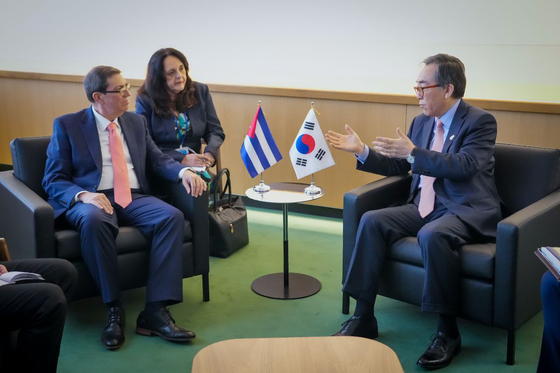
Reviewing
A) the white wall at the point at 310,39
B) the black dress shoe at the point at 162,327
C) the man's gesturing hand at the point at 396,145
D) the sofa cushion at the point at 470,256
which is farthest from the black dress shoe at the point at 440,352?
the white wall at the point at 310,39

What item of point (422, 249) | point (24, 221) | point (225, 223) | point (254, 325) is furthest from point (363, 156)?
point (24, 221)

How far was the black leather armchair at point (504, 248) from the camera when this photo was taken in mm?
3199

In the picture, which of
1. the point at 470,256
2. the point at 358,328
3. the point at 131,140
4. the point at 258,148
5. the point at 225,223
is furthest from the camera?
the point at 225,223

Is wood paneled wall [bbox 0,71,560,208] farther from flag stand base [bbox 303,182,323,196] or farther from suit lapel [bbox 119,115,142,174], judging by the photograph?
suit lapel [bbox 119,115,142,174]

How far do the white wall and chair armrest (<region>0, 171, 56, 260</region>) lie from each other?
107 inches

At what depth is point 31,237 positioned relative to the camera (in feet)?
11.5

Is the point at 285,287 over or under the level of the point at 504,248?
under

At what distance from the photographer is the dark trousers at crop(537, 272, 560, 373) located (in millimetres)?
2631

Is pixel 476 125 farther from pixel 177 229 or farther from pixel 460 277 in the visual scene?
pixel 177 229

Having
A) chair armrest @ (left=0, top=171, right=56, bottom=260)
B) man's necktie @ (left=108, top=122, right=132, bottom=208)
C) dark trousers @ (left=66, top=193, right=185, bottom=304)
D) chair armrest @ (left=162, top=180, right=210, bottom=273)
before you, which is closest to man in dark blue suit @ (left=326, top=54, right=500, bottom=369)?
chair armrest @ (left=162, top=180, right=210, bottom=273)

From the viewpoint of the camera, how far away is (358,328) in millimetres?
3496

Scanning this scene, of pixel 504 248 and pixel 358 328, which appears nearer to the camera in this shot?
pixel 504 248

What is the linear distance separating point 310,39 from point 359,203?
2501 millimetres

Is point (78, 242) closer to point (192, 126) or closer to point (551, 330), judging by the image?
point (192, 126)
